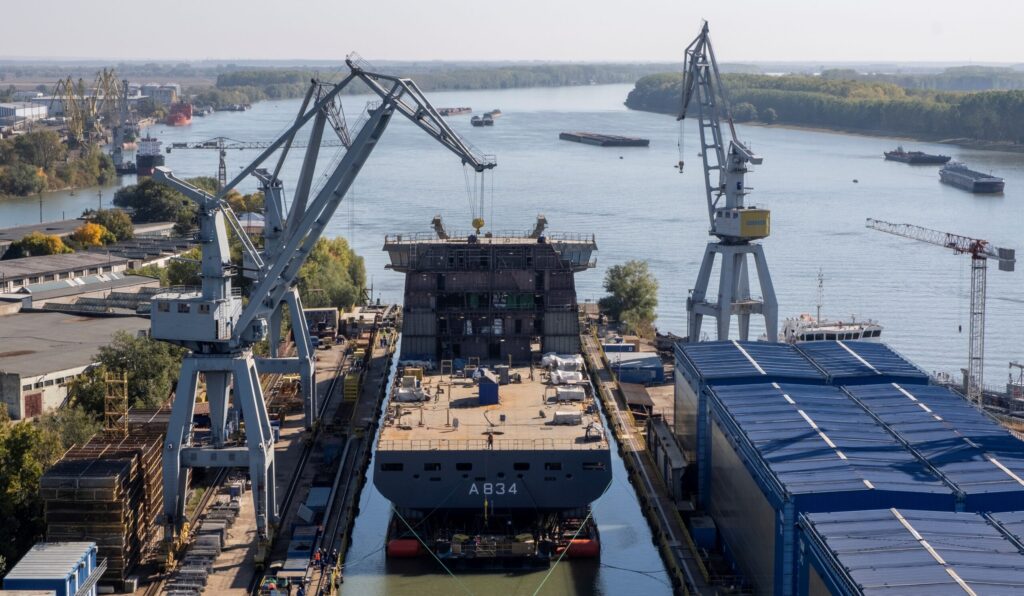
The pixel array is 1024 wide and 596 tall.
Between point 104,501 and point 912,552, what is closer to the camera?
point 912,552

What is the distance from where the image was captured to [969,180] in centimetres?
8019

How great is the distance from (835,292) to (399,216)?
1014 inches

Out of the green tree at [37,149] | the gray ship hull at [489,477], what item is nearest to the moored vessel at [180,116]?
the green tree at [37,149]

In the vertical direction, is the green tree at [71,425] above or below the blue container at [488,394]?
below

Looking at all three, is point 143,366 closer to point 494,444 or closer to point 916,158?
point 494,444

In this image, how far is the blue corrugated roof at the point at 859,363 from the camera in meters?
26.5

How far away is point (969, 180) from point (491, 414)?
197 ft

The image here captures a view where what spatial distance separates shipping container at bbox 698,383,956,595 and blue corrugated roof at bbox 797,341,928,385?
1169 mm

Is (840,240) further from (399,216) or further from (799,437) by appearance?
(799,437)

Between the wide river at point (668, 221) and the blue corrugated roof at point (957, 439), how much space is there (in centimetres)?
509

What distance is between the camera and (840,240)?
204 ft

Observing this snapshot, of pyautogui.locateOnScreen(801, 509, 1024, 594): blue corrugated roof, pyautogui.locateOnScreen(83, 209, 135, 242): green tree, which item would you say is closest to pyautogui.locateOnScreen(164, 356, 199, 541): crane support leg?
pyautogui.locateOnScreen(801, 509, 1024, 594): blue corrugated roof

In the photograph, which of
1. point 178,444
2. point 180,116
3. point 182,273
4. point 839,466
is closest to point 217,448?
point 178,444

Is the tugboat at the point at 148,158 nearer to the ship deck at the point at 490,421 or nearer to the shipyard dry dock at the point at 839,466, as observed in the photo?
the ship deck at the point at 490,421
